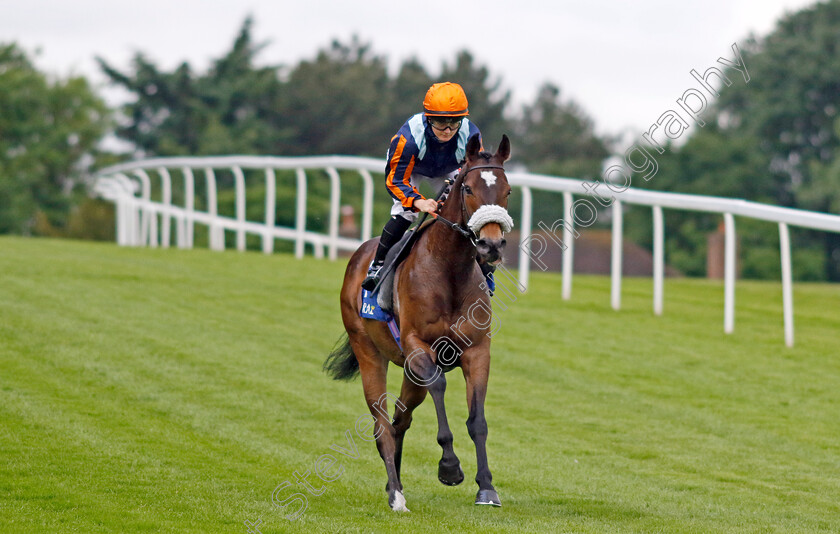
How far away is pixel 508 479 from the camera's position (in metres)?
7.18

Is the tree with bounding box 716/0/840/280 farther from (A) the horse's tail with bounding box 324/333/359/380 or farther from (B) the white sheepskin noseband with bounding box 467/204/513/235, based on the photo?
(B) the white sheepskin noseband with bounding box 467/204/513/235

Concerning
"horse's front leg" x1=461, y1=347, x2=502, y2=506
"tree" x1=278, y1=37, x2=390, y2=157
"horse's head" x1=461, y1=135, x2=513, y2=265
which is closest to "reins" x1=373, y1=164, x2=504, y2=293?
"horse's head" x1=461, y1=135, x2=513, y2=265

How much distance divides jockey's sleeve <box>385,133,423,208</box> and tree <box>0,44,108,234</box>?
1728 inches

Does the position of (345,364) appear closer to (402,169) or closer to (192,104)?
(402,169)

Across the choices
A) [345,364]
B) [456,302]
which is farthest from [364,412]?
[456,302]

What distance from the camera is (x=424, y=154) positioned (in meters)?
6.73

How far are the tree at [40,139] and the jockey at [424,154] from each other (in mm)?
43726

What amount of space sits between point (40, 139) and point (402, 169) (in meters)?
51.4

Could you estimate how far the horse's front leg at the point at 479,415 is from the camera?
605 centimetres

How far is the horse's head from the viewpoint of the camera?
573cm

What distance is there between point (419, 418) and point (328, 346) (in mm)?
2098

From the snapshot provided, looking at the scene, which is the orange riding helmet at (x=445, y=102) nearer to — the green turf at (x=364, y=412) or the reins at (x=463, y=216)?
the reins at (x=463, y=216)

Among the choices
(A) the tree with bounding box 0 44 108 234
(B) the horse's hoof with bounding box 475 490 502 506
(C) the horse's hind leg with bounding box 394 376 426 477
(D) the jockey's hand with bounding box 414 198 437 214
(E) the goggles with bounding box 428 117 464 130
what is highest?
(A) the tree with bounding box 0 44 108 234

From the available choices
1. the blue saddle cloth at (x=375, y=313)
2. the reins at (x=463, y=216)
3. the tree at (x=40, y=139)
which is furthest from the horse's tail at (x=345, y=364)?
the tree at (x=40, y=139)
